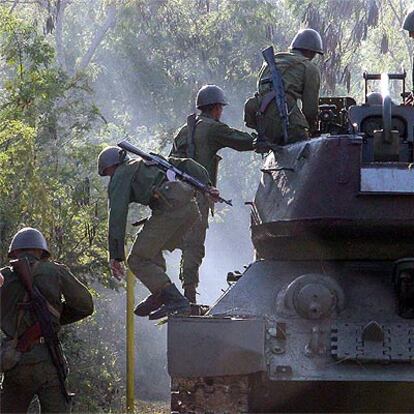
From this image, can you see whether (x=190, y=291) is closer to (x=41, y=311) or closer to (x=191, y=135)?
(x=191, y=135)

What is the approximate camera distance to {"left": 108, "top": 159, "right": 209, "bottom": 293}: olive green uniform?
33.1ft

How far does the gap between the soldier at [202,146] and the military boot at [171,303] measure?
1.07 metres

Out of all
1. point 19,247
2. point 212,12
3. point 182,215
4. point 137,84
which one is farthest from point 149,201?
point 137,84

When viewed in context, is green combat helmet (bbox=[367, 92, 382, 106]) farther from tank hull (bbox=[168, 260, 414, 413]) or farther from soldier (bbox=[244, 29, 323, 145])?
tank hull (bbox=[168, 260, 414, 413])

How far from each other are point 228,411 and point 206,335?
0.48 meters

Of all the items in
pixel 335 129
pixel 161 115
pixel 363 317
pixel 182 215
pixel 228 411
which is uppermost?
pixel 161 115

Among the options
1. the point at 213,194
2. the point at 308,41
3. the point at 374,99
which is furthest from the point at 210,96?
the point at 213,194

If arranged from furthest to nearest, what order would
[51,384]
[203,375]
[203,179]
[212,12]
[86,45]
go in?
1. [86,45]
2. [212,12]
3. [203,179]
4. [51,384]
5. [203,375]

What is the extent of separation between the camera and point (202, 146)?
37.9 ft

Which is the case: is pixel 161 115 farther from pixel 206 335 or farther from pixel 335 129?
pixel 206 335

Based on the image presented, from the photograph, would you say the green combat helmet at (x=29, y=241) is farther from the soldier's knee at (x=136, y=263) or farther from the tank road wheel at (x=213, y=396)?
the tank road wheel at (x=213, y=396)

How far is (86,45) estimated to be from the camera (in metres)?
34.3

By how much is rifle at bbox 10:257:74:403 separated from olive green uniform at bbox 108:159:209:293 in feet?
2.33

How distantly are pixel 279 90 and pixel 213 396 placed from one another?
9.18 feet
